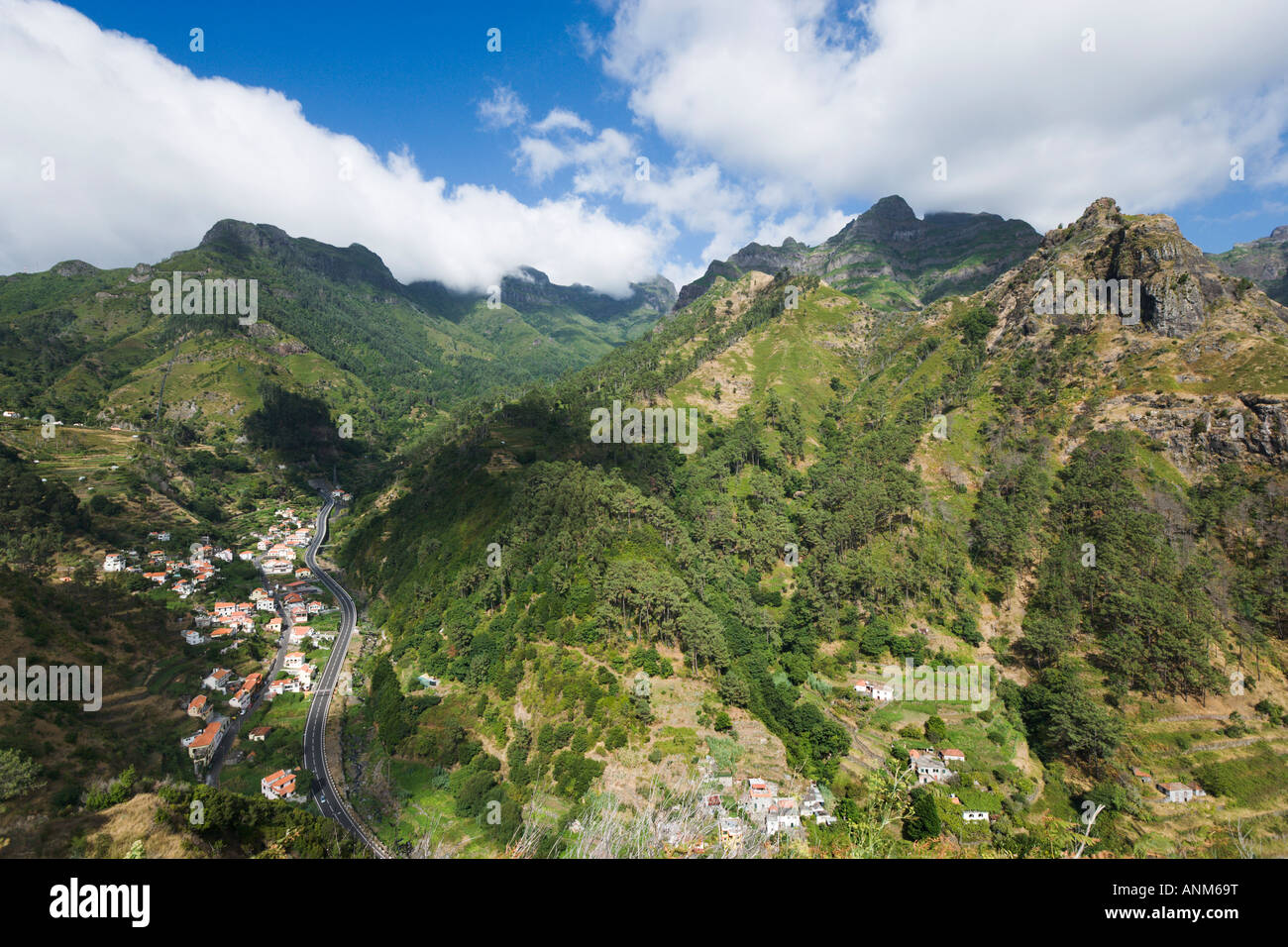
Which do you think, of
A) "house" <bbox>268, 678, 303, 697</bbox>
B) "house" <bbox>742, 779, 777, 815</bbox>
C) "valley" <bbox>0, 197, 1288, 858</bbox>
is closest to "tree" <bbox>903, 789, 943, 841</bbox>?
"valley" <bbox>0, 197, 1288, 858</bbox>

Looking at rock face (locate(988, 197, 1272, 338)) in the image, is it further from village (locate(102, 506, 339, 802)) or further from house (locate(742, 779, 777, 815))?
village (locate(102, 506, 339, 802))

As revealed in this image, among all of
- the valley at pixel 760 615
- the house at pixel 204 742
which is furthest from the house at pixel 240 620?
the house at pixel 204 742

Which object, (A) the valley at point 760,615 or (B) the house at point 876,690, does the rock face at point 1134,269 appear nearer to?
(A) the valley at point 760,615

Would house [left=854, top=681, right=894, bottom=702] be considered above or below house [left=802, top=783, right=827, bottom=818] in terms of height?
above

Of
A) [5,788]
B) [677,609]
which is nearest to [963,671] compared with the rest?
[677,609]
